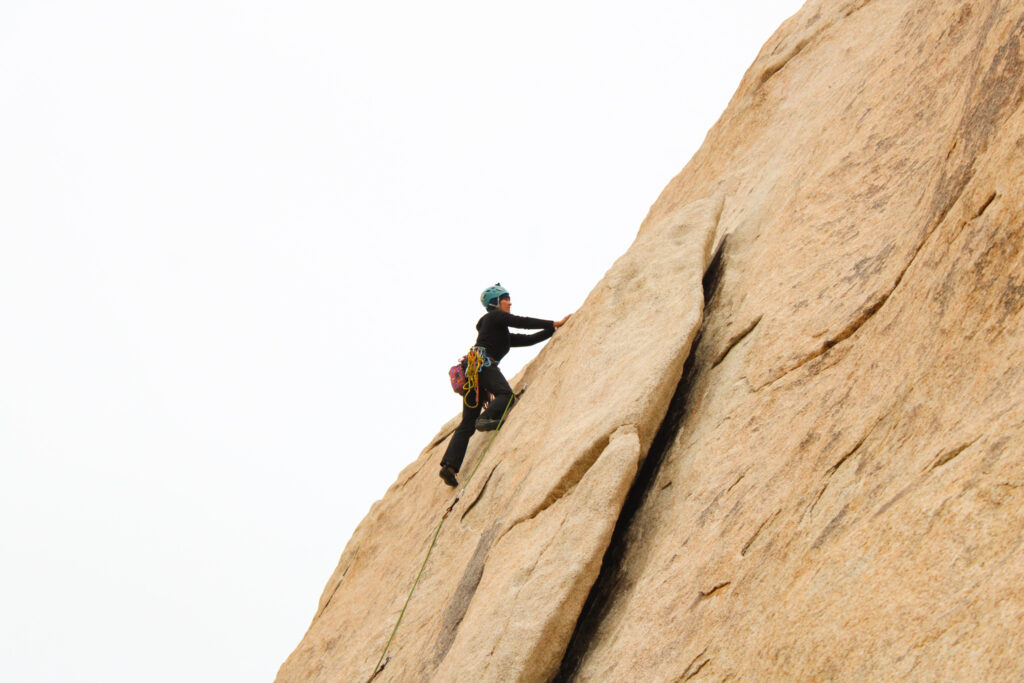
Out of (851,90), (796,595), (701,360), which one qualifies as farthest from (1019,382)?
(851,90)

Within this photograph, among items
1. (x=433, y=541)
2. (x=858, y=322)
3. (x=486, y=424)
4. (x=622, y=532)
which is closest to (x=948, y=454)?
(x=858, y=322)

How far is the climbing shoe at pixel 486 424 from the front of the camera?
37.3 ft

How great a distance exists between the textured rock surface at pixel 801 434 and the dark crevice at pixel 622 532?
1.1 inches

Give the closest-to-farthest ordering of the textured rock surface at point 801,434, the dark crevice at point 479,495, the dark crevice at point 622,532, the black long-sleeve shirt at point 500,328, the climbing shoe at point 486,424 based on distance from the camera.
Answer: the textured rock surface at point 801,434 < the dark crevice at point 622,532 < the dark crevice at point 479,495 < the climbing shoe at point 486,424 < the black long-sleeve shirt at point 500,328

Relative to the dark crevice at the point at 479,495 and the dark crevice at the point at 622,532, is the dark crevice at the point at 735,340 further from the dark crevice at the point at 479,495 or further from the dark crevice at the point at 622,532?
the dark crevice at the point at 479,495

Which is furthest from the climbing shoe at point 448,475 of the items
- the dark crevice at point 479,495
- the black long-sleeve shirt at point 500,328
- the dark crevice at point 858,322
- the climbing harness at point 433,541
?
the dark crevice at point 858,322

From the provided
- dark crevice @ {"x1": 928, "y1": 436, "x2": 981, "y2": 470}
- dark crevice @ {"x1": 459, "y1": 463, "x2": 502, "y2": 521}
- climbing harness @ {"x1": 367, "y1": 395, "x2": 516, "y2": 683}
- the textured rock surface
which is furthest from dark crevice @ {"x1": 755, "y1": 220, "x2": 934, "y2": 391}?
climbing harness @ {"x1": 367, "y1": 395, "x2": 516, "y2": 683}

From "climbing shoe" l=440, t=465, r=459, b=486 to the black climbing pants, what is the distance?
47 mm

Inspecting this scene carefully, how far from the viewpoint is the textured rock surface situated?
4.68 metres

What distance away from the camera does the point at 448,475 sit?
11.5 m

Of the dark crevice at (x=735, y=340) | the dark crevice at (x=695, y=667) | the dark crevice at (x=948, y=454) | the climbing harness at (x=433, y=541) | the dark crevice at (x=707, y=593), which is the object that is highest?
the climbing harness at (x=433, y=541)

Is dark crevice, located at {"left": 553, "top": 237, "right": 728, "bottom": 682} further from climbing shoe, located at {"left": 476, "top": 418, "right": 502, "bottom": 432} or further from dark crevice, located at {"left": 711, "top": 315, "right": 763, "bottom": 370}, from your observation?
climbing shoe, located at {"left": 476, "top": 418, "right": 502, "bottom": 432}

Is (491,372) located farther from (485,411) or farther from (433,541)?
(433,541)

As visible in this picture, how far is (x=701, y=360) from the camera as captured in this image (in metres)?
→ 8.05
